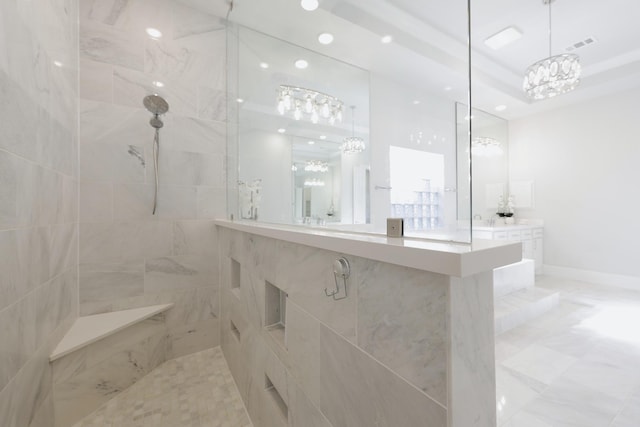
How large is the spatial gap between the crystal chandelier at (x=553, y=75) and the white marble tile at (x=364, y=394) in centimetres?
300

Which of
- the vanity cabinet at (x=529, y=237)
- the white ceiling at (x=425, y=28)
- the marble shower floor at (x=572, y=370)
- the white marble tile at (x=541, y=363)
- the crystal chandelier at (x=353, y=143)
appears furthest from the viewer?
the vanity cabinet at (x=529, y=237)

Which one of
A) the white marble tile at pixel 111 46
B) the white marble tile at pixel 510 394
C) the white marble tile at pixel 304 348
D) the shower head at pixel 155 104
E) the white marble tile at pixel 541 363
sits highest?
the white marble tile at pixel 111 46

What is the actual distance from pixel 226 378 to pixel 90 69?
2.26 meters

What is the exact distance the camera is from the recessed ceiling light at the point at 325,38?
1.94 metres

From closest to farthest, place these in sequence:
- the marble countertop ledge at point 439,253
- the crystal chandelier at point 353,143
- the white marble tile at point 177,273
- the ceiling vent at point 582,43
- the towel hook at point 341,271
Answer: the marble countertop ledge at point 439,253
the towel hook at point 341,271
the white marble tile at point 177,273
the crystal chandelier at point 353,143
the ceiling vent at point 582,43

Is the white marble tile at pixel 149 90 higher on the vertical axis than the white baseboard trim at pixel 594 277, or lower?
higher

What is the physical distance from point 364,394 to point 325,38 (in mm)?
2263

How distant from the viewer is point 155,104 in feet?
6.00

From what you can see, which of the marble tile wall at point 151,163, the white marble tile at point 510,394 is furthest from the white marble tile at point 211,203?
the white marble tile at point 510,394

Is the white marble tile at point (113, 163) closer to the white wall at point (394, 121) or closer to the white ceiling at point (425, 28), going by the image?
the white ceiling at point (425, 28)

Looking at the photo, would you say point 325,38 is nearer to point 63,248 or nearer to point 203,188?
point 203,188

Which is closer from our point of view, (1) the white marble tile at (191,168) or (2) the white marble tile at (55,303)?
(2) the white marble tile at (55,303)

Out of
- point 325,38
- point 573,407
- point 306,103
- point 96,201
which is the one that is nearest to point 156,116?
point 96,201

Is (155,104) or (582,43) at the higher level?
(582,43)
